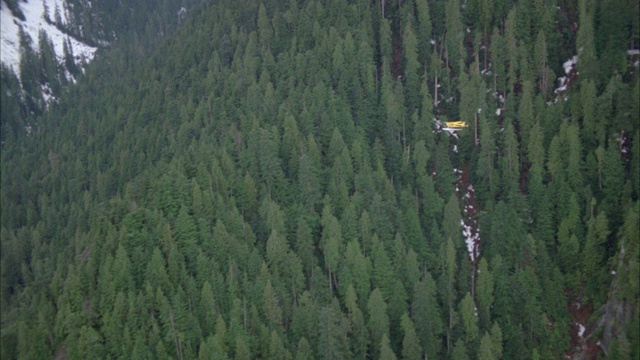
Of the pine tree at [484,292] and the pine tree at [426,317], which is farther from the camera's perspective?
the pine tree at [484,292]

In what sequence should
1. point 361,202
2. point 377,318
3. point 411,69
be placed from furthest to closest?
point 411,69 < point 361,202 < point 377,318

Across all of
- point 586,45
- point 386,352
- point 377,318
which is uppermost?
point 586,45

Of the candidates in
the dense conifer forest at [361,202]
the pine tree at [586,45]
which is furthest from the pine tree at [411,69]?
the pine tree at [586,45]

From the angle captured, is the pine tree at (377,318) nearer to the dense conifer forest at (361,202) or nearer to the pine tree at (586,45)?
the dense conifer forest at (361,202)

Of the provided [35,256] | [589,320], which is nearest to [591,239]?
[589,320]

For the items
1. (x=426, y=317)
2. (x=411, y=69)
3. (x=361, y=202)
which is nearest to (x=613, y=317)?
(x=426, y=317)

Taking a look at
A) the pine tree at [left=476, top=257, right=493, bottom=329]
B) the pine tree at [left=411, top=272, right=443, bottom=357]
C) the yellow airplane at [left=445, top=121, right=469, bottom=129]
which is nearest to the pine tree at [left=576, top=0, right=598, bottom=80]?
the yellow airplane at [left=445, top=121, right=469, bottom=129]

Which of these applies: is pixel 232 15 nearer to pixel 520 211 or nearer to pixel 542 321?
pixel 520 211

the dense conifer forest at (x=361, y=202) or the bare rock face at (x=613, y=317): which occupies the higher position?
the dense conifer forest at (x=361, y=202)

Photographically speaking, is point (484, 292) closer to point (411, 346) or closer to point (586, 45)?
point (411, 346)

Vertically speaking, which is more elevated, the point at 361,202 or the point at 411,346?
the point at 361,202
